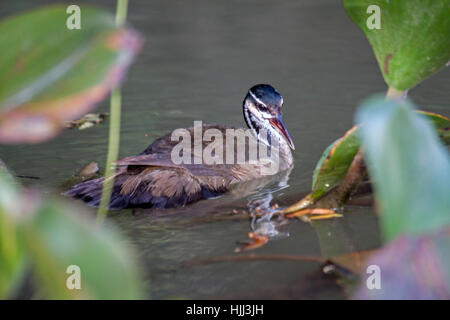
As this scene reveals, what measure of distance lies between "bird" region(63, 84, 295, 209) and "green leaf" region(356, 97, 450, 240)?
3111mm

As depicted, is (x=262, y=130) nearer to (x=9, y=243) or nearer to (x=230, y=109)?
(x=230, y=109)

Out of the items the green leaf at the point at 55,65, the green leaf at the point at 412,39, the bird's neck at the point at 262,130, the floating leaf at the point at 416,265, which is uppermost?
the bird's neck at the point at 262,130

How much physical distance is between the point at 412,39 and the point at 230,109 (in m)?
4.33

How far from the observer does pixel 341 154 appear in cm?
267

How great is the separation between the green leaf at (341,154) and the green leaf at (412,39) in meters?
0.30

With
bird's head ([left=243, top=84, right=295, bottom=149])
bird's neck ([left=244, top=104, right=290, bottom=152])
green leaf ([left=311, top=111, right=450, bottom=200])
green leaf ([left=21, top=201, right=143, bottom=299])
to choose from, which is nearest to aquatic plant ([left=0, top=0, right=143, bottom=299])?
green leaf ([left=21, top=201, right=143, bottom=299])

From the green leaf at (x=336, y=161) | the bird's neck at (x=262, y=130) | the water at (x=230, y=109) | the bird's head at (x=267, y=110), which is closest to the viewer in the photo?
the green leaf at (x=336, y=161)

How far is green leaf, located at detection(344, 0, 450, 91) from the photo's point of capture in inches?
89.2

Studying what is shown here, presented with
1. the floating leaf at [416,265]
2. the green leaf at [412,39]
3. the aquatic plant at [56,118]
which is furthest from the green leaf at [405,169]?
the green leaf at [412,39]

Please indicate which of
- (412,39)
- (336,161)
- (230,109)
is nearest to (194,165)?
(336,161)

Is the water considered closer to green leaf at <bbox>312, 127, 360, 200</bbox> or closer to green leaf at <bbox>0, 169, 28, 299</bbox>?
green leaf at <bbox>312, 127, 360, 200</bbox>

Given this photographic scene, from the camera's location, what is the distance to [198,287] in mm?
2709

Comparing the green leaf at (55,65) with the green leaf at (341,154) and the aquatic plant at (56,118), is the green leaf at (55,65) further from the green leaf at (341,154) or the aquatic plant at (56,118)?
the green leaf at (341,154)

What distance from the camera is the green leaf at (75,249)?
969 millimetres
